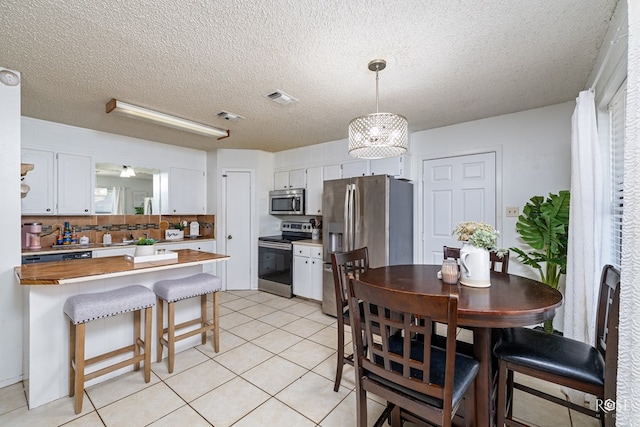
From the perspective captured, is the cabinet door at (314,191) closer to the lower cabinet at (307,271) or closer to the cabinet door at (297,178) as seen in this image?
the cabinet door at (297,178)

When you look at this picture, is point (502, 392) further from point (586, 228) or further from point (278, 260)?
point (278, 260)

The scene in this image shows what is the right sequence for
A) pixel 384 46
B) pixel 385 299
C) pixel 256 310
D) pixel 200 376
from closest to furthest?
pixel 385 299
pixel 384 46
pixel 200 376
pixel 256 310

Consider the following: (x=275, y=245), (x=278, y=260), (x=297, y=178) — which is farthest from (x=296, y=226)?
(x=297, y=178)

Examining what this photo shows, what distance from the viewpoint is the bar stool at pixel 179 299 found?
2245mm

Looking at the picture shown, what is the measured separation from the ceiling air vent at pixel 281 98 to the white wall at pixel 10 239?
196 centimetres

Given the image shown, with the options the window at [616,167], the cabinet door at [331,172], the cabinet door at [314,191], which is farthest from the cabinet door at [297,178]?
the window at [616,167]

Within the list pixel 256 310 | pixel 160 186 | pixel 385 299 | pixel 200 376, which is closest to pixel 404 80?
pixel 385 299

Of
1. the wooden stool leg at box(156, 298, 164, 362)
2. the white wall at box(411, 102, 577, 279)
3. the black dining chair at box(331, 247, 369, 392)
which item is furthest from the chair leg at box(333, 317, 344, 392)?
the white wall at box(411, 102, 577, 279)

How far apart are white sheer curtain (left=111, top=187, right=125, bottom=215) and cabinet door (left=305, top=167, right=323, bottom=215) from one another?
111 inches

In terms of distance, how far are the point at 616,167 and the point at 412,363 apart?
2129 mm

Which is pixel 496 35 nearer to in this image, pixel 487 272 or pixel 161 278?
pixel 487 272

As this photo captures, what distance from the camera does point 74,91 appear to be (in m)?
2.49

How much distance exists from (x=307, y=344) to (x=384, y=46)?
2.63 meters

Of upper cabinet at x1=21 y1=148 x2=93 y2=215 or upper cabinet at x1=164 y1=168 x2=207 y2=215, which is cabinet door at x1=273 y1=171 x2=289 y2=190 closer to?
upper cabinet at x1=164 y1=168 x2=207 y2=215
